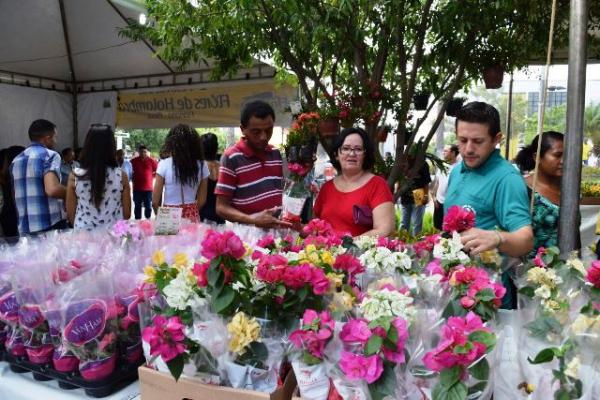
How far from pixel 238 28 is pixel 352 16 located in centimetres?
75

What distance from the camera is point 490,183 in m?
1.53

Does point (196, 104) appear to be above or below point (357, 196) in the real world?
above

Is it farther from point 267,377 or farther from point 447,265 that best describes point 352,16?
point 267,377

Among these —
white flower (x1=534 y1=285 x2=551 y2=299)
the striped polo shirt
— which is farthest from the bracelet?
the striped polo shirt

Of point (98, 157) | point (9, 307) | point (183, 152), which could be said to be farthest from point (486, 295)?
point (183, 152)

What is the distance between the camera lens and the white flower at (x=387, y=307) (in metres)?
0.84

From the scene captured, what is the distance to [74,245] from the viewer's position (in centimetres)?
162

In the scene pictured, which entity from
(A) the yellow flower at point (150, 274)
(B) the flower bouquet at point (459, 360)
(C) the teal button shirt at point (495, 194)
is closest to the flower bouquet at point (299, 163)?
(C) the teal button shirt at point (495, 194)

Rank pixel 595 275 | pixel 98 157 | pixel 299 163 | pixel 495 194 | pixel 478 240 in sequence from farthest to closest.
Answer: pixel 98 157 → pixel 299 163 → pixel 495 194 → pixel 478 240 → pixel 595 275

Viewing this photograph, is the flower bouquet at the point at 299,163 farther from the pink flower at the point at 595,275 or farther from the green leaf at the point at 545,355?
the green leaf at the point at 545,355

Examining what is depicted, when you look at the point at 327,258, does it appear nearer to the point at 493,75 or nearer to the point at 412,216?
the point at 493,75

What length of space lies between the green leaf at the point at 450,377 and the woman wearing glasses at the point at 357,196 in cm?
111

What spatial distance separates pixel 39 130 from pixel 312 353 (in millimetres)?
2882

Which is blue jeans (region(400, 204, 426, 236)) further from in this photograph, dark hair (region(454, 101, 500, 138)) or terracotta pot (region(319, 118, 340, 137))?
dark hair (region(454, 101, 500, 138))
